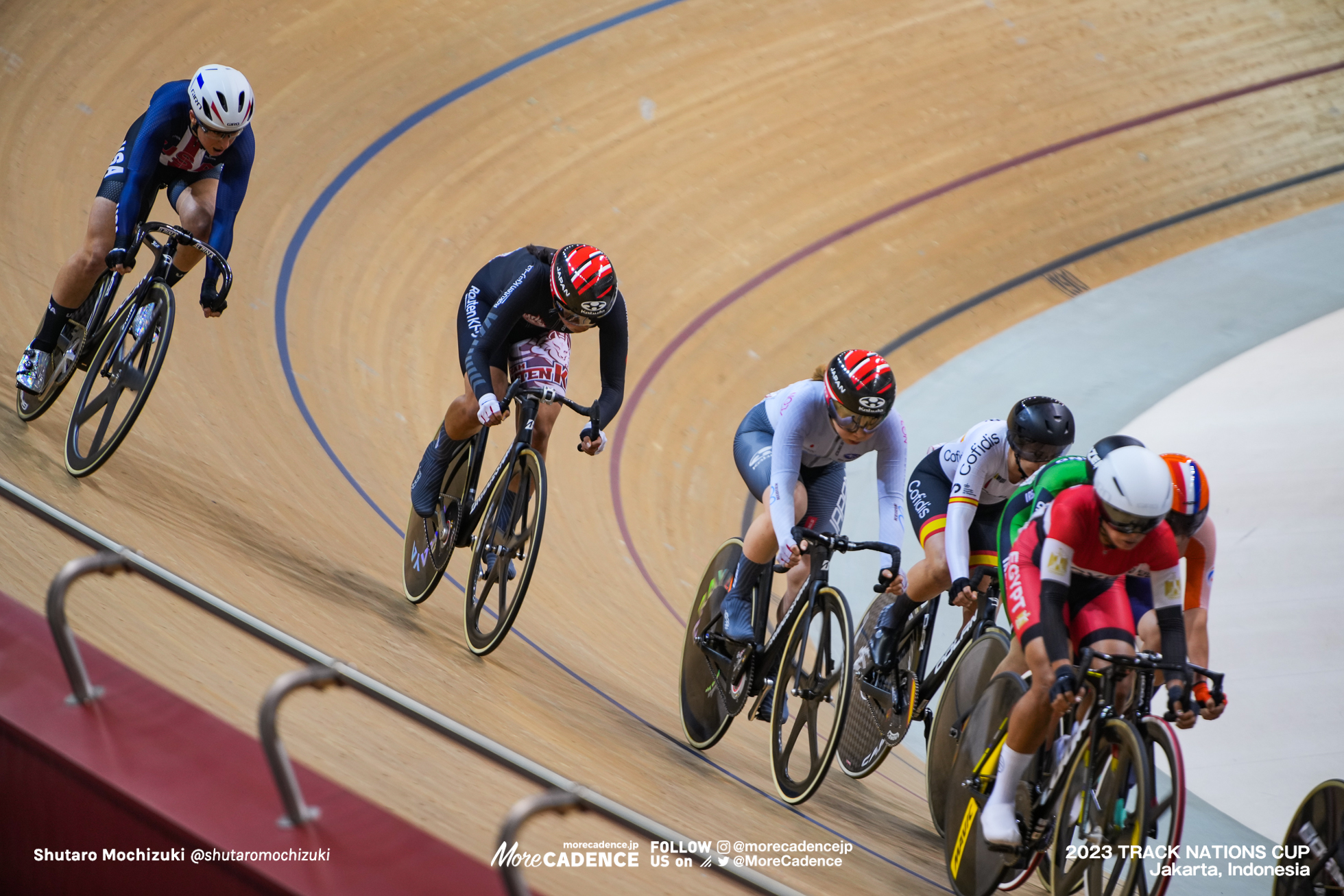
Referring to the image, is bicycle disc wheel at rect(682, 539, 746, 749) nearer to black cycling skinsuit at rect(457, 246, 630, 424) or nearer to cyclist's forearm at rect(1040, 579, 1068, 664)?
black cycling skinsuit at rect(457, 246, 630, 424)

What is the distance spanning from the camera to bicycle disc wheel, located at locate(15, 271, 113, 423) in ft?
13.7

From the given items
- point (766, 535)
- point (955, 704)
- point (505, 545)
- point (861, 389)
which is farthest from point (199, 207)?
point (955, 704)

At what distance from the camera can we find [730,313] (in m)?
7.37

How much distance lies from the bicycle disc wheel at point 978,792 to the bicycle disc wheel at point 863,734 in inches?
26.5

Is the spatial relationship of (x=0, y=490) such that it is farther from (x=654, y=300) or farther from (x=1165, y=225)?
(x=1165, y=225)

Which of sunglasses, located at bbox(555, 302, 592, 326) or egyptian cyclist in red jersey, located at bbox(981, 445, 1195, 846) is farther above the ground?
sunglasses, located at bbox(555, 302, 592, 326)

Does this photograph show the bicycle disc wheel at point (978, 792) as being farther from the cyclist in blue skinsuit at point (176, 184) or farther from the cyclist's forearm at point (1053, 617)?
the cyclist in blue skinsuit at point (176, 184)

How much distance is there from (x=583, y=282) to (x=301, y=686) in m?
1.90

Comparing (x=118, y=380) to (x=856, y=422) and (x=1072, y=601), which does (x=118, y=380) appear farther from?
(x=1072, y=601)

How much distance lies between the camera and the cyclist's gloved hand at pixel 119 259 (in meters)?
3.76

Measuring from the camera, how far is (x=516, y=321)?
3803mm

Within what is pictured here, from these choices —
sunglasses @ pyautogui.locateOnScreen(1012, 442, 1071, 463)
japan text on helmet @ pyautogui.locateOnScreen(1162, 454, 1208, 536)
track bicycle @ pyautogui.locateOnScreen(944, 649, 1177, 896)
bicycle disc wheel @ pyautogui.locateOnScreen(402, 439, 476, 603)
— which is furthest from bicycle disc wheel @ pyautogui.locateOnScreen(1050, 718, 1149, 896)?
bicycle disc wheel @ pyautogui.locateOnScreen(402, 439, 476, 603)

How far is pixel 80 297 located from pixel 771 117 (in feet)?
17.3

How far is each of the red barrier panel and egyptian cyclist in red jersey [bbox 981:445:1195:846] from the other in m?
1.44
